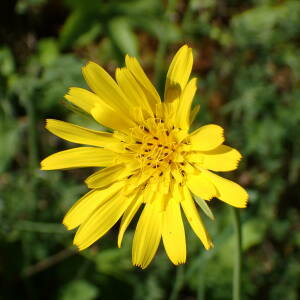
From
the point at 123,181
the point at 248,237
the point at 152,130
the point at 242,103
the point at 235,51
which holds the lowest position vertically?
the point at 248,237

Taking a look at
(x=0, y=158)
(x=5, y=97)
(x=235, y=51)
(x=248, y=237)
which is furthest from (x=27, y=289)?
(x=235, y=51)

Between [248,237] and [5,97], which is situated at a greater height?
[5,97]

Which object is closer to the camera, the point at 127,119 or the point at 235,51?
the point at 127,119

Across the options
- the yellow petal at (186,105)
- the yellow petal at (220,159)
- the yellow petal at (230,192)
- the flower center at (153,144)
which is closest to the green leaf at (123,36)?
the flower center at (153,144)

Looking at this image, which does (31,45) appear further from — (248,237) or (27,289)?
(248,237)

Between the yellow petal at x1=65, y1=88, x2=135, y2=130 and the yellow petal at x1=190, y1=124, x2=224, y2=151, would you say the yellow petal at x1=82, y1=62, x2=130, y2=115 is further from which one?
the yellow petal at x1=190, y1=124, x2=224, y2=151

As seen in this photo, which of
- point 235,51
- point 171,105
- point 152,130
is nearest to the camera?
point 171,105

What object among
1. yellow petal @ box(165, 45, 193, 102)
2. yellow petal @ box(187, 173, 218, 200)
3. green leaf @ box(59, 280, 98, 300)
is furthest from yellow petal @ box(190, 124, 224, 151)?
green leaf @ box(59, 280, 98, 300)

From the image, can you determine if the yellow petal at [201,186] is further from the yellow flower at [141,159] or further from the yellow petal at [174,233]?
the yellow petal at [174,233]
